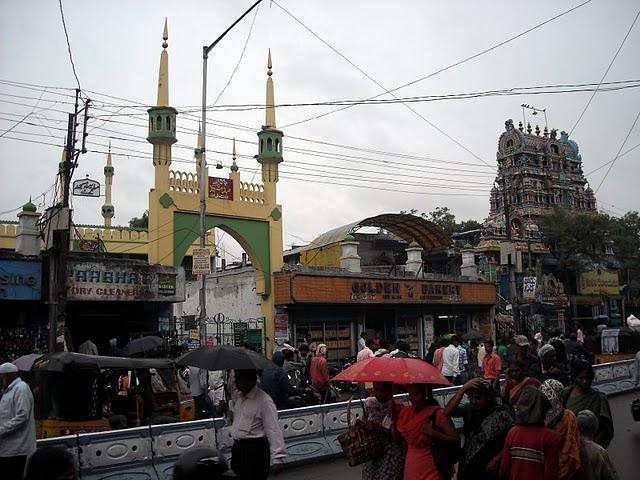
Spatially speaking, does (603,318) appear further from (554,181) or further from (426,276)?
(554,181)

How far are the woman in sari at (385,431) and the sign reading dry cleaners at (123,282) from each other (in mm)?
14300

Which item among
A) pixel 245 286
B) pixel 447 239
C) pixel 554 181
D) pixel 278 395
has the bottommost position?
pixel 278 395

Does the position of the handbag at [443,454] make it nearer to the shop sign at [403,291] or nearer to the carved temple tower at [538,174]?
the shop sign at [403,291]

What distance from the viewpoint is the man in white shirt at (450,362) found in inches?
553

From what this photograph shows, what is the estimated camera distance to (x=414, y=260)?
2744 cm

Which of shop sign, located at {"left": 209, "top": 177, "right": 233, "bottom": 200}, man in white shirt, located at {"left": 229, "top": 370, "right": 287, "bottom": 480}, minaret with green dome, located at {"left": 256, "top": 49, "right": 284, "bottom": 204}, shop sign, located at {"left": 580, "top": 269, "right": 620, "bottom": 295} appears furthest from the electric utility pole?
shop sign, located at {"left": 580, "top": 269, "right": 620, "bottom": 295}

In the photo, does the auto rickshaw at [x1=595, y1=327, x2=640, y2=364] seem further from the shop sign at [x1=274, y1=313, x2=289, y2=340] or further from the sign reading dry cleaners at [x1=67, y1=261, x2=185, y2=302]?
Answer: the sign reading dry cleaners at [x1=67, y1=261, x2=185, y2=302]

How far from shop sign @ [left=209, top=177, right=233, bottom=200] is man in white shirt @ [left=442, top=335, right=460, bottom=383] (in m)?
10.8

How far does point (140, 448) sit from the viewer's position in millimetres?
7895

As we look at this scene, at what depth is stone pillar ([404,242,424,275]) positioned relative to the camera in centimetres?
2731

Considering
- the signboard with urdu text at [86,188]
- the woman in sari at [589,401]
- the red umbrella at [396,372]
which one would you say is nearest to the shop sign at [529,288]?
the signboard with urdu text at [86,188]

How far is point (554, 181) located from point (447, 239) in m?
36.9

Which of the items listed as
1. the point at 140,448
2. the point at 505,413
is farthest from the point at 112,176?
the point at 505,413

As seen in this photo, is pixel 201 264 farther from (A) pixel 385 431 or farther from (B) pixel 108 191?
(B) pixel 108 191
